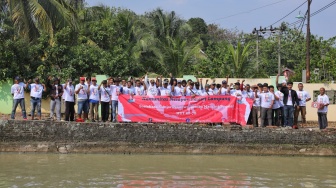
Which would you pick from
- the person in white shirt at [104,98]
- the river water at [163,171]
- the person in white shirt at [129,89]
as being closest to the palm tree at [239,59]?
the person in white shirt at [129,89]

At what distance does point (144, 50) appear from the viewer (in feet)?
94.2

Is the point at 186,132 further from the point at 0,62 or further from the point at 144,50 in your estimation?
the point at 144,50

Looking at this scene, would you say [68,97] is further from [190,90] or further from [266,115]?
[266,115]

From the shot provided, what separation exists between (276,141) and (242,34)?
37099 millimetres

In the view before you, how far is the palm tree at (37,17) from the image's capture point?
21312 mm

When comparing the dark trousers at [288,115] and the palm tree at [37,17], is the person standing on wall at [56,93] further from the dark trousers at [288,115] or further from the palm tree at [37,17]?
the dark trousers at [288,115]

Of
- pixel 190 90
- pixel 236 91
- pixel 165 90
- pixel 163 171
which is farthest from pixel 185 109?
pixel 163 171

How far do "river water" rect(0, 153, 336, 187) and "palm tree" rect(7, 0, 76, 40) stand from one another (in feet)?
30.8

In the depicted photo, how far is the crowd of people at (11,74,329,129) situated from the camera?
1498 cm

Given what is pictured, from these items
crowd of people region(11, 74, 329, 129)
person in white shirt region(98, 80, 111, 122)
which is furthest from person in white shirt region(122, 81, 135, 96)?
person in white shirt region(98, 80, 111, 122)

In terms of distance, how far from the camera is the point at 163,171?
11266 millimetres

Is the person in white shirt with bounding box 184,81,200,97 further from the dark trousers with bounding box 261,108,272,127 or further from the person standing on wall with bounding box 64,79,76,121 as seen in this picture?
the person standing on wall with bounding box 64,79,76,121

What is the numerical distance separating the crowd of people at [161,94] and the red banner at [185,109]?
29cm

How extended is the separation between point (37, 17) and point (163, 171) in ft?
42.2
